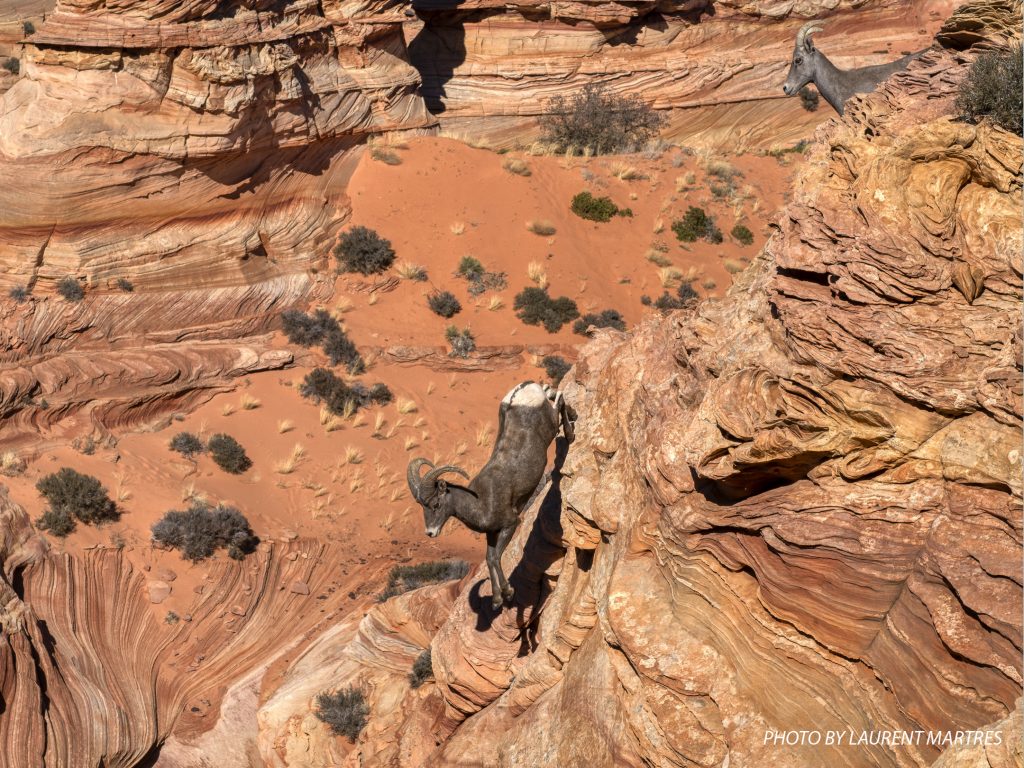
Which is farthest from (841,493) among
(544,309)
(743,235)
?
(743,235)

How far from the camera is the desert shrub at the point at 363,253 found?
2447 cm

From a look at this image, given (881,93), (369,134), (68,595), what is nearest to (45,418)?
(68,595)

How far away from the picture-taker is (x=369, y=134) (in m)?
27.1

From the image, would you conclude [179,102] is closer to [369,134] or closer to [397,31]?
[369,134]

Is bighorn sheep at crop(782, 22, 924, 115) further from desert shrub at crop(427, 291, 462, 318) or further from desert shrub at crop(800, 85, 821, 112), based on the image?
desert shrub at crop(800, 85, 821, 112)

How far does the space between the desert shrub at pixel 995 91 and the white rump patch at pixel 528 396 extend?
196 inches

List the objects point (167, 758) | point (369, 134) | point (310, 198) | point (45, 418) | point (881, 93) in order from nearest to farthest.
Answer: point (881, 93) → point (167, 758) → point (45, 418) → point (310, 198) → point (369, 134)

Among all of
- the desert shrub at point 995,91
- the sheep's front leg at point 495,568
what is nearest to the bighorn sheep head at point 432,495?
the sheep's front leg at point 495,568

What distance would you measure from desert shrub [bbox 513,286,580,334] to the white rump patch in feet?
43.1

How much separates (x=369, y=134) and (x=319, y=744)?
60.5 feet

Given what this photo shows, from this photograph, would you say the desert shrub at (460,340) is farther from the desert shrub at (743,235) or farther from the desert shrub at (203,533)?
the desert shrub at (743,235)

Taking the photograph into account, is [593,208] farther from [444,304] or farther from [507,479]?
[507,479]

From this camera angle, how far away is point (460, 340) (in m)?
22.8

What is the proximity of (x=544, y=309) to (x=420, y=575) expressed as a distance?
9.37 meters
